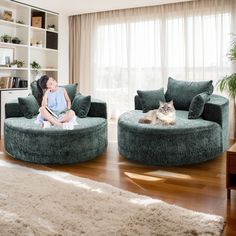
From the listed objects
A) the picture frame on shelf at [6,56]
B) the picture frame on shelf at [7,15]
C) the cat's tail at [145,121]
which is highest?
the picture frame on shelf at [7,15]

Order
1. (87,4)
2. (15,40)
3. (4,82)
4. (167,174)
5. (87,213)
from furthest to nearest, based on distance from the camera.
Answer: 1. (15,40)
2. (87,4)
3. (4,82)
4. (167,174)
5. (87,213)

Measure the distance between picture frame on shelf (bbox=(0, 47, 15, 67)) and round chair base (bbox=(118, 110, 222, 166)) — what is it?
9.36 feet

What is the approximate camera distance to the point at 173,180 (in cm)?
290

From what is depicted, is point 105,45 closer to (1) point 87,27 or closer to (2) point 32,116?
(1) point 87,27

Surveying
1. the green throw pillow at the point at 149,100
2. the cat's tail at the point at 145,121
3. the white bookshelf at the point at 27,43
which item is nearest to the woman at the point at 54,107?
the cat's tail at the point at 145,121

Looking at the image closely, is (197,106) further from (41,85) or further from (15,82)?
(15,82)

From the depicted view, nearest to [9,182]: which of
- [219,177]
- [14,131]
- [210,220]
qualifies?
[14,131]

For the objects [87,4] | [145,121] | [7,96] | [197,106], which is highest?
[87,4]

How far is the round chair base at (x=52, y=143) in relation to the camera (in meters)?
3.30

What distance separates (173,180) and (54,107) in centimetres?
152

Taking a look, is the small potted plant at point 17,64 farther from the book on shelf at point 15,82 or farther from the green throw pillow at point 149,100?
the green throw pillow at point 149,100

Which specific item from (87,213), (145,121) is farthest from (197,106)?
(87,213)

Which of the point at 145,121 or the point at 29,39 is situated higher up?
the point at 29,39

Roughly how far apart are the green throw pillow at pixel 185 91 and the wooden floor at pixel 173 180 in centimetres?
94
